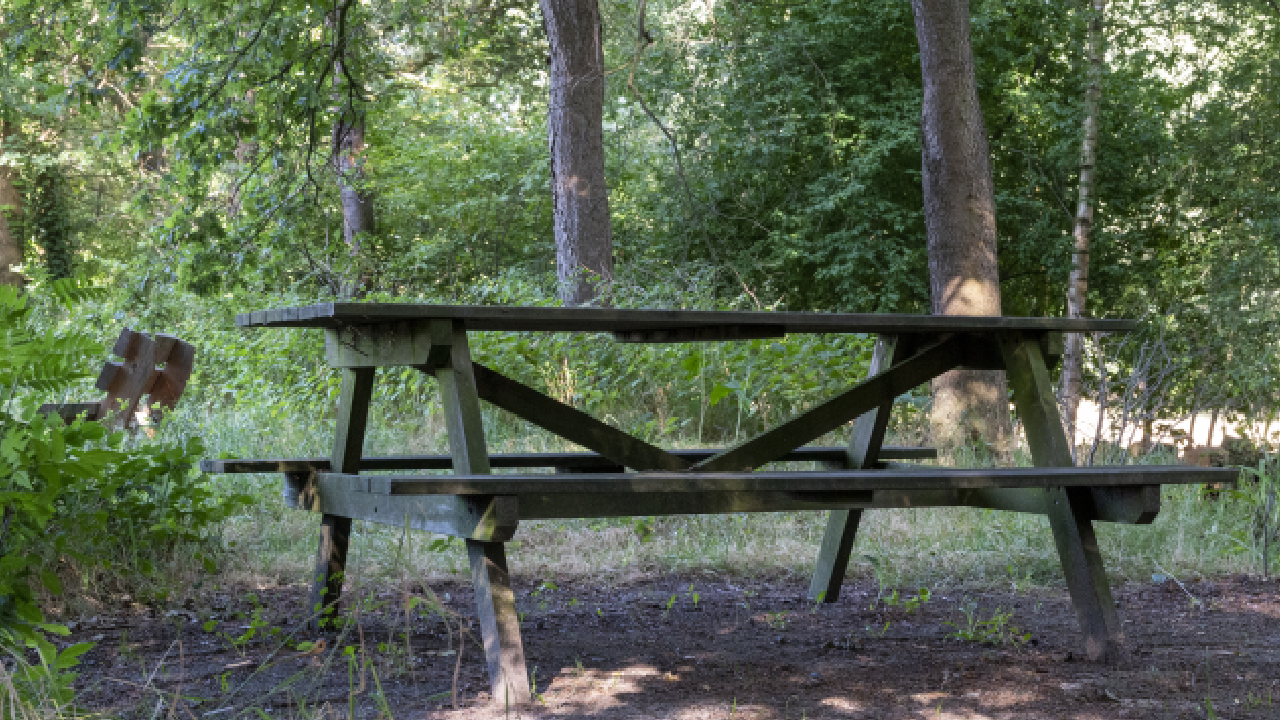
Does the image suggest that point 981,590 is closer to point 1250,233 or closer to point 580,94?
point 580,94

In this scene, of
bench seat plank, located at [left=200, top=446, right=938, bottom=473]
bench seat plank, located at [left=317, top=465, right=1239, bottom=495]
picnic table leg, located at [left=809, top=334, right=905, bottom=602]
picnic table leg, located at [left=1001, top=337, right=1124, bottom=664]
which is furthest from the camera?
picnic table leg, located at [left=809, top=334, right=905, bottom=602]

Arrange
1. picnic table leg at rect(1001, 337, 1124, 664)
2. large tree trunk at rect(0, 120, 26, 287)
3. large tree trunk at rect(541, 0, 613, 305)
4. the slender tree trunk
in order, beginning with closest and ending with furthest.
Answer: picnic table leg at rect(1001, 337, 1124, 664), large tree trunk at rect(541, 0, 613, 305), large tree trunk at rect(0, 120, 26, 287), the slender tree trunk

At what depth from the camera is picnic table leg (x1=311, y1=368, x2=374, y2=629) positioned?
3834 mm

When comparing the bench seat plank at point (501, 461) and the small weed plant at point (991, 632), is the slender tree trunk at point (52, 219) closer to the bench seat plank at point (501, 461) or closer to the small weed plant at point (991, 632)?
the bench seat plank at point (501, 461)

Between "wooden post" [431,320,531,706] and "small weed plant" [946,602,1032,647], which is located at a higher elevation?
"wooden post" [431,320,531,706]

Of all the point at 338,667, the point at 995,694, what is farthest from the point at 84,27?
the point at 995,694

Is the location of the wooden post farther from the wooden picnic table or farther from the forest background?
the forest background

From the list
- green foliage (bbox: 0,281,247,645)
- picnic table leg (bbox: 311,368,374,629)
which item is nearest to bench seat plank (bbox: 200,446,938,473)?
picnic table leg (bbox: 311,368,374,629)

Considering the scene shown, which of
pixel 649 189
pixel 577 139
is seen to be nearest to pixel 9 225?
pixel 649 189

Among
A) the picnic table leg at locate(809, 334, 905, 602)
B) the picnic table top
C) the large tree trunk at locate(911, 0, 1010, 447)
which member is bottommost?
the picnic table leg at locate(809, 334, 905, 602)

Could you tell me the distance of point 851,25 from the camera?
56.6ft

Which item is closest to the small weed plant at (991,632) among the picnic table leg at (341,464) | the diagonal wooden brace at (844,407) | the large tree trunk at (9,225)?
the diagonal wooden brace at (844,407)

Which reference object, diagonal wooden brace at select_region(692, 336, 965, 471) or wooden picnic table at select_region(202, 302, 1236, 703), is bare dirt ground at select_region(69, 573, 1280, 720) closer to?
wooden picnic table at select_region(202, 302, 1236, 703)

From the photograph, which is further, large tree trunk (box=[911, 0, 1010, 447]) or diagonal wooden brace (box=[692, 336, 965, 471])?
large tree trunk (box=[911, 0, 1010, 447])
